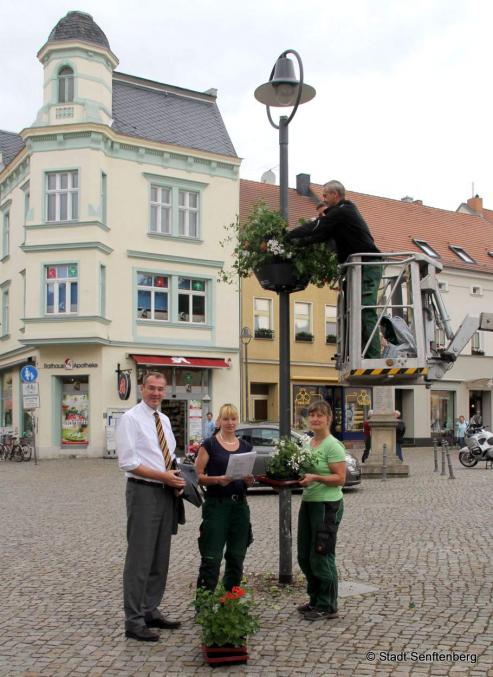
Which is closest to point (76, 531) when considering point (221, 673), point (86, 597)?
point (86, 597)

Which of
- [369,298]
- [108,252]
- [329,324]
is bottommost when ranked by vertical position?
[369,298]

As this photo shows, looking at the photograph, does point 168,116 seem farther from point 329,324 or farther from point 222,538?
point 222,538

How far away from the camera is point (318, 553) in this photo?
6477 millimetres

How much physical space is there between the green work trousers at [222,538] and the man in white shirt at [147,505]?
30 cm

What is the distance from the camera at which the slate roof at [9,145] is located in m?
37.3

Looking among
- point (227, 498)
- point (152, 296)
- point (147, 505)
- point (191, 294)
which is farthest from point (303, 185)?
point (147, 505)

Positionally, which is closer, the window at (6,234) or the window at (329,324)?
→ the window at (6,234)

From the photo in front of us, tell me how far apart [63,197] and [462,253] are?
2166 cm

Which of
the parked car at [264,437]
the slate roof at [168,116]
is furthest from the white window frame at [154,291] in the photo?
the parked car at [264,437]

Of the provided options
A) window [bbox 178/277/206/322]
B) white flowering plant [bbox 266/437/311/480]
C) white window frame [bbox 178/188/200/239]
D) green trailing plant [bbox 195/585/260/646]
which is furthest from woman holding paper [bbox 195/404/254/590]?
white window frame [bbox 178/188/200/239]

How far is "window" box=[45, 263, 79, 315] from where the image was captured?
95.6ft

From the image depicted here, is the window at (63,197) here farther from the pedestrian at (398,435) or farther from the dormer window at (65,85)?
the pedestrian at (398,435)

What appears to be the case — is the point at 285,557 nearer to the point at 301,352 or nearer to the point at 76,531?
the point at 76,531

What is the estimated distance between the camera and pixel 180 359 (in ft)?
101
